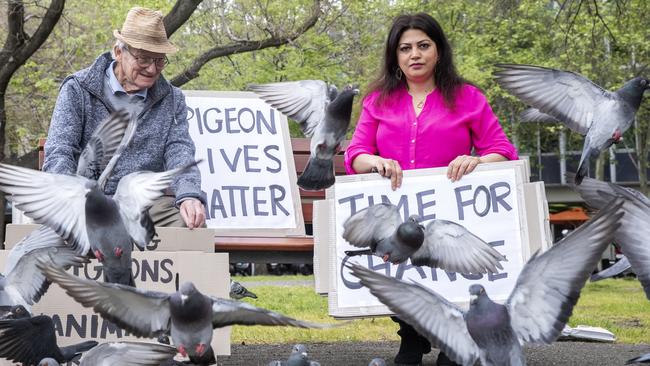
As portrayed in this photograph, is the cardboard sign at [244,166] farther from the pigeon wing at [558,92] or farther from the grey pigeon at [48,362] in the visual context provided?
the grey pigeon at [48,362]

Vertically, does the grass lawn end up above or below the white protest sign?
below

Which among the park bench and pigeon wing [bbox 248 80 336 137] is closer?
pigeon wing [bbox 248 80 336 137]

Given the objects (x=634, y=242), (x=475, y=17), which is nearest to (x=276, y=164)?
(x=634, y=242)

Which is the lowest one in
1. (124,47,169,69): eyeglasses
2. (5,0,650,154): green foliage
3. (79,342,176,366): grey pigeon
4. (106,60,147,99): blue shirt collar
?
(79,342,176,366): grey pigeon

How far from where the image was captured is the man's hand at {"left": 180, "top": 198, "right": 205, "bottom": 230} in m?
4.44

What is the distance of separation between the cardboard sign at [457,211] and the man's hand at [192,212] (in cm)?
88

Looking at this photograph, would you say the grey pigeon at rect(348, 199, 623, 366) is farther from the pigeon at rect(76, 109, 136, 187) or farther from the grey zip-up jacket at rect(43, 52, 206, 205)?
the grey zip-up jacket at rect(43, 52, 206, 205)

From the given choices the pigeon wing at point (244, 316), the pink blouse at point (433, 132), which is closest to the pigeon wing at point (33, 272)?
the pigeon wing at point (244, 316)

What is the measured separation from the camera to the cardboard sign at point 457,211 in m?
→ 4.94

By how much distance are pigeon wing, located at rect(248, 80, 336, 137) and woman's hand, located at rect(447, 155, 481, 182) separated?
0.82 m

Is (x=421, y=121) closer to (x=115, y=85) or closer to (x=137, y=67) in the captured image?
(x=137, y=67)

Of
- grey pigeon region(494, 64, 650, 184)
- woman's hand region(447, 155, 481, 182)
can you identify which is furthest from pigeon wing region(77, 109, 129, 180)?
grey pigeon region(494, 64, 650, 184)

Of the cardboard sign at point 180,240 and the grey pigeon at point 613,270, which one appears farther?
the cardboard sign at point 180,240

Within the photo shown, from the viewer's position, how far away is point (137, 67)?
4727 mm
